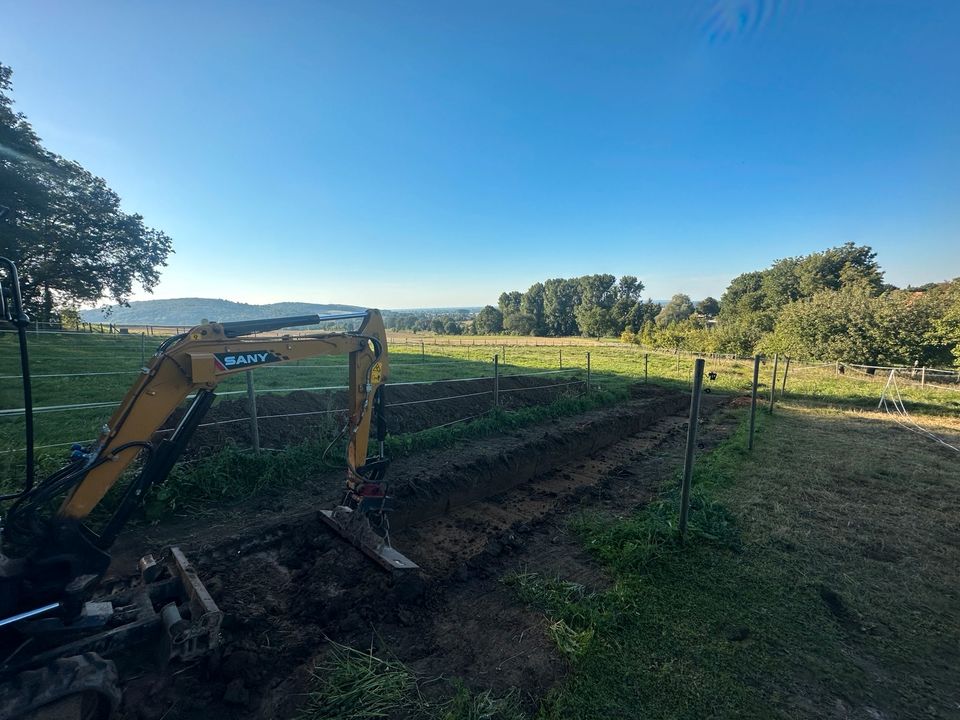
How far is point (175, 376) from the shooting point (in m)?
2.92

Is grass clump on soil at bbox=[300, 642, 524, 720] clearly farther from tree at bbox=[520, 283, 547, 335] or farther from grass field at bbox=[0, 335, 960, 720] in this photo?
tree at bbox=[520, 283, 547, 335]

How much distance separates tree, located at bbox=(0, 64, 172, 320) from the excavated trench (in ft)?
60.3

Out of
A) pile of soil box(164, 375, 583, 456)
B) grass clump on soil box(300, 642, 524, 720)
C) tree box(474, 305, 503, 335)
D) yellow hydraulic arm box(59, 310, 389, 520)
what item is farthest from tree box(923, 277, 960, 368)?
tree box(474, 305, 503, 335)

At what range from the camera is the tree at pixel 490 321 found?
87812 mm

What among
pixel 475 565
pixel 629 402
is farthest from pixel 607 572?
pixel 629 402

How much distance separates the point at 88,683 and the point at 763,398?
58.9 ft

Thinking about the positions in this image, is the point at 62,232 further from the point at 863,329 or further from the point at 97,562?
the point at 863,329

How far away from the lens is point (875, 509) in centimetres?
558

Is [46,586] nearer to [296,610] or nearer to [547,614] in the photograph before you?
[296,610]

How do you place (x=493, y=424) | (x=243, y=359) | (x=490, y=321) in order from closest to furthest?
(x=243, y=359) → (x=493, y=424) → (x=490, y=321)

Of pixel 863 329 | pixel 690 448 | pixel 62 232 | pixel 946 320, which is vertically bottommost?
pixel 690 448

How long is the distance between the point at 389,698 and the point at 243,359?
8.54 ft

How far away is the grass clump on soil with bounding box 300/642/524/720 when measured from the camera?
239cm

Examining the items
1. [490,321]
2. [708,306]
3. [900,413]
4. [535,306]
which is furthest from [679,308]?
[900,413]
